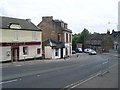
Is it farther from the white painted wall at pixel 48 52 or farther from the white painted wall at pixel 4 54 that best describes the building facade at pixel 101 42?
the white painted wall at pixel 4 54

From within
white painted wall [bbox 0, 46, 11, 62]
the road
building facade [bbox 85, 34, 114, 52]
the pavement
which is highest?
building facade [bbox 85, 34, 114, 52]

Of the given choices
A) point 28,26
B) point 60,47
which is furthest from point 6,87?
point 60,47

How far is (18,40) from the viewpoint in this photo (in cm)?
5200

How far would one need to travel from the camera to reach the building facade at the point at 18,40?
48438 millimetres

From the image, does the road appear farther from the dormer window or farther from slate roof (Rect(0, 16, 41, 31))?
the dormer window

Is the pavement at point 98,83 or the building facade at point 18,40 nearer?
the pavement at point 98,83

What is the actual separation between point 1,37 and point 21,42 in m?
5.65

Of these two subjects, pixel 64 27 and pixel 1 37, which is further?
pixel 64 27

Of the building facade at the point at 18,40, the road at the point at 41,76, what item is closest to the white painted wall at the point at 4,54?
the building facade at the point at 18,40

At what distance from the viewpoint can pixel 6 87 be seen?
58.8 feet

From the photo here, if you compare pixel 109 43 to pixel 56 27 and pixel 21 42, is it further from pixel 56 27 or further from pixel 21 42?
pixel 21 42

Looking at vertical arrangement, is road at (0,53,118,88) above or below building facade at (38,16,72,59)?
below

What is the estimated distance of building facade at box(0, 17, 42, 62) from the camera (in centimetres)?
4844

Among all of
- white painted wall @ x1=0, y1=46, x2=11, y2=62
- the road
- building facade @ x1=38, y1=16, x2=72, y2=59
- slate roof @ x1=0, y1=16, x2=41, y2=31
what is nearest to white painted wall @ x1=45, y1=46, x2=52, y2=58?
building facade @ x1=38, y1=16, x2=72, y2=59
